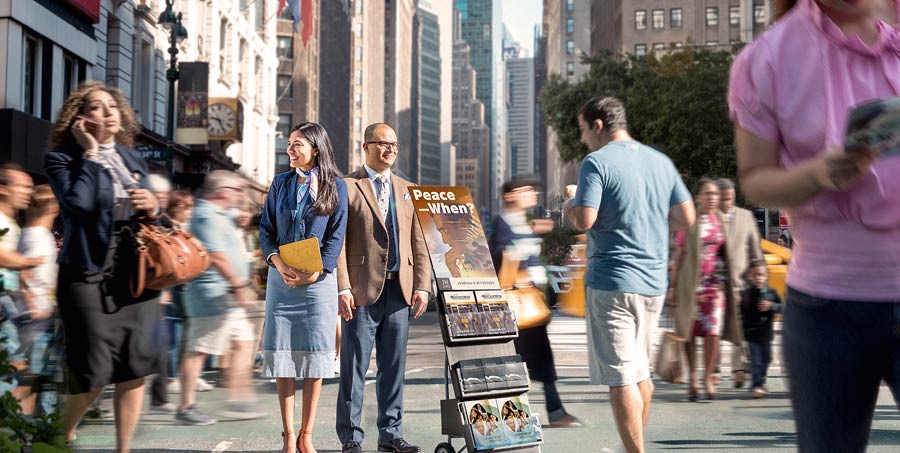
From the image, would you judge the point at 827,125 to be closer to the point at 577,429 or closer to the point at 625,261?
the point at 625,261

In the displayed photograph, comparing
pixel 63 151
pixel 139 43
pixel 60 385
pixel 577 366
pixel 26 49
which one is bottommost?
pixel 577 366

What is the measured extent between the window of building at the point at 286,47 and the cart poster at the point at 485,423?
74329mm

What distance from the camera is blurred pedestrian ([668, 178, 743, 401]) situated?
9.12 metres

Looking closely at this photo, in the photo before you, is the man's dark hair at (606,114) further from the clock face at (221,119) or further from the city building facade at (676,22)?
the city building facade at (676,22)

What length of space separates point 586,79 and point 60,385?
47.1m

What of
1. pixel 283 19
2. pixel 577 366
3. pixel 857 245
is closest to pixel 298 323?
pixel 857 245

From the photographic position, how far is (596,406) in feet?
28.3

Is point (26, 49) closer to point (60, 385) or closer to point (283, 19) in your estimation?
point (60, 385)

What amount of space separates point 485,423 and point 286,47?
75.1 metres

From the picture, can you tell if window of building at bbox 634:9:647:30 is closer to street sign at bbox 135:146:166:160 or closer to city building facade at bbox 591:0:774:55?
city building facade at bbox 591:0:774:55

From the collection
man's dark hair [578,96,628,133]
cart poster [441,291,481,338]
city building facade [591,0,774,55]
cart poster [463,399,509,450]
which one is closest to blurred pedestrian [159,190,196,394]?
cart poster [441,291,481,338]

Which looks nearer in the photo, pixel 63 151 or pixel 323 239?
pixel 63 151

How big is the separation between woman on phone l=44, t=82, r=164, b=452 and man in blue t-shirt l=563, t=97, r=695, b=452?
2275 mm

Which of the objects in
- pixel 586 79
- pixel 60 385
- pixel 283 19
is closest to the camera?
pixel 60 385
